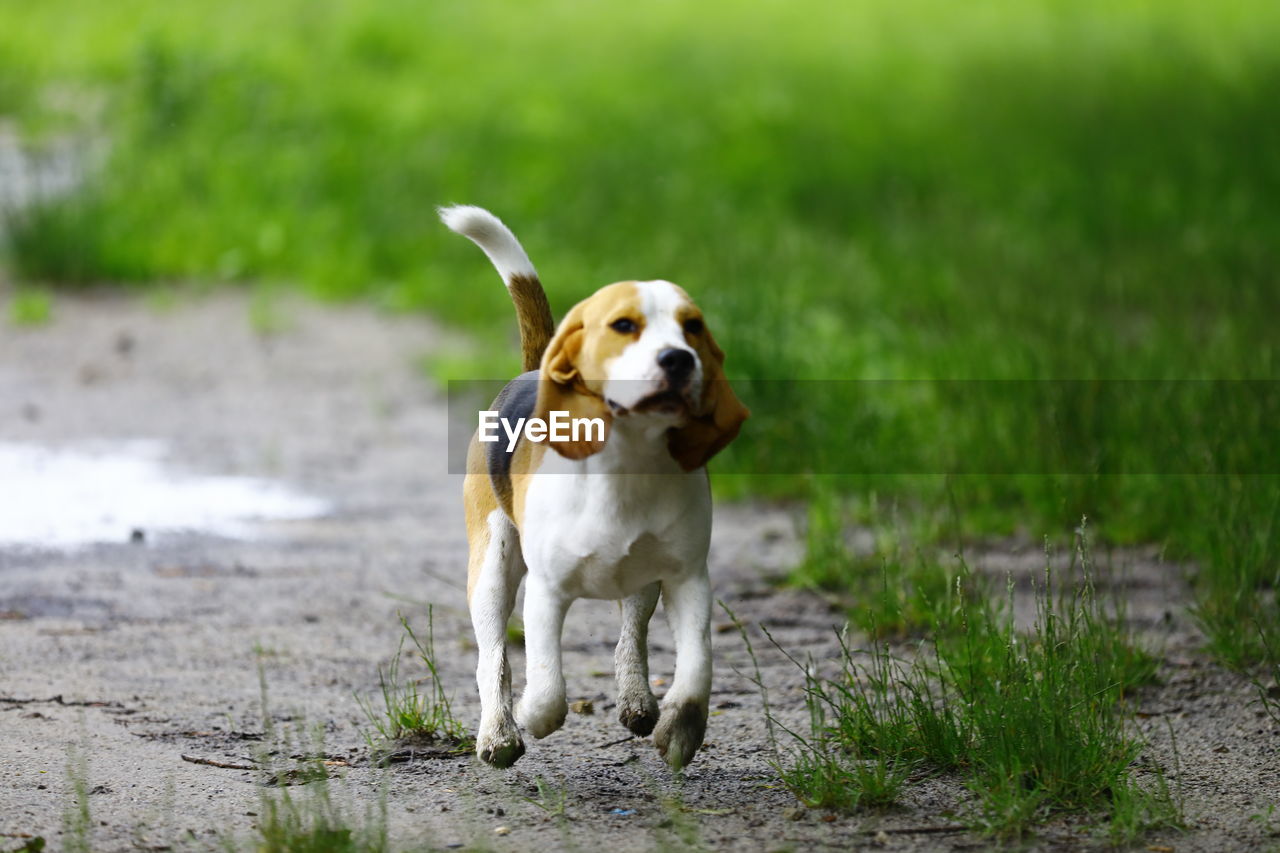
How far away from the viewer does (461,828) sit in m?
3.37

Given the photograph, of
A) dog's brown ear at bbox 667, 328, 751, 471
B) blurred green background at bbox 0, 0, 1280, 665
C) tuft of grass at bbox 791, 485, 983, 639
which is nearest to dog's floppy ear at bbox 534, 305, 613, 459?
dog's brown ear at bbox 667, 328, 751, 471

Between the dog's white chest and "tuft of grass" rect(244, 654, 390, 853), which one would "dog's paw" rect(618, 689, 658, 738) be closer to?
the dog's white chest

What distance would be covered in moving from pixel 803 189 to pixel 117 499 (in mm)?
8120

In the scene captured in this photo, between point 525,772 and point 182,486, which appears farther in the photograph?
point 182,486

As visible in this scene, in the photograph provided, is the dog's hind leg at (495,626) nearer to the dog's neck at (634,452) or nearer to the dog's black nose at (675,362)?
the dog's neck at (634,452)

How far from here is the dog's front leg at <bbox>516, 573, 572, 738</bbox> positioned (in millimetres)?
3352

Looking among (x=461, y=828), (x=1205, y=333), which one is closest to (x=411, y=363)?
(x=1205, y=333)

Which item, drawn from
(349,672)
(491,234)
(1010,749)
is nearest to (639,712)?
(1010,749)

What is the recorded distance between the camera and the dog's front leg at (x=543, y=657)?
3.35m

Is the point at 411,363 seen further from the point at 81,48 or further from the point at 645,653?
the point at 81,48

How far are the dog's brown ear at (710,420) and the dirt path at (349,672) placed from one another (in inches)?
29.9

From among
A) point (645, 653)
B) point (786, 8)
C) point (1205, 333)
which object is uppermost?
point (786, 8)

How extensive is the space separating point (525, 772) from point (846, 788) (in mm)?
748

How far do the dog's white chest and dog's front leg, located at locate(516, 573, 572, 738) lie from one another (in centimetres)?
4
